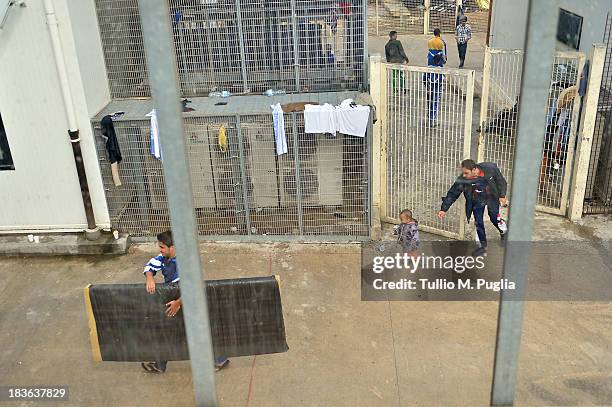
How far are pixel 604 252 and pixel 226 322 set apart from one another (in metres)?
4.94

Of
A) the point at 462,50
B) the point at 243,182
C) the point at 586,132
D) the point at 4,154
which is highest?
the point at 4,154

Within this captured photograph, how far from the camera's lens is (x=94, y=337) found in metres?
5.62

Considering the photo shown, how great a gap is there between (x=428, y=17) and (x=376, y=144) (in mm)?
15112

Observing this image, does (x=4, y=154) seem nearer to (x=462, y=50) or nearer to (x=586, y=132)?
(x=586, y=132)

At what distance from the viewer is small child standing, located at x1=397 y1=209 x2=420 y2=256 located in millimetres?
6883

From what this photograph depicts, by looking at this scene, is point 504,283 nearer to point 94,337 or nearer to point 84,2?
point 94,337

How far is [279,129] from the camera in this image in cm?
766

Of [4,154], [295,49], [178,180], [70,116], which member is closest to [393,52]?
[295,49]

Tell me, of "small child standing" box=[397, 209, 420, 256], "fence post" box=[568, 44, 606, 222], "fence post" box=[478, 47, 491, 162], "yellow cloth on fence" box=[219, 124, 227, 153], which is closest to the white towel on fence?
"small child standing" box=[397, 209, 420, 256]

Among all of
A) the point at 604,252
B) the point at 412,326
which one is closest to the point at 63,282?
the point at 412,326

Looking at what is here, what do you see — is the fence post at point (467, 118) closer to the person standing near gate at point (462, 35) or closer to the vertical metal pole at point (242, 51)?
the vertical metal pole at point (242, 51)

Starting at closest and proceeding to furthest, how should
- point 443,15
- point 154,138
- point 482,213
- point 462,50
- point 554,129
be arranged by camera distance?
point 482,213
point 154,138
point 554,129
point 462,50
point 443,15

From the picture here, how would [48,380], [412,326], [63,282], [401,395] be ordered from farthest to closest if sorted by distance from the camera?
1. [63,282]
2. [412,326]
3. [48,380]
4. [401,395]

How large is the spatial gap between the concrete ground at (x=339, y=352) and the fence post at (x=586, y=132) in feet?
4.28
